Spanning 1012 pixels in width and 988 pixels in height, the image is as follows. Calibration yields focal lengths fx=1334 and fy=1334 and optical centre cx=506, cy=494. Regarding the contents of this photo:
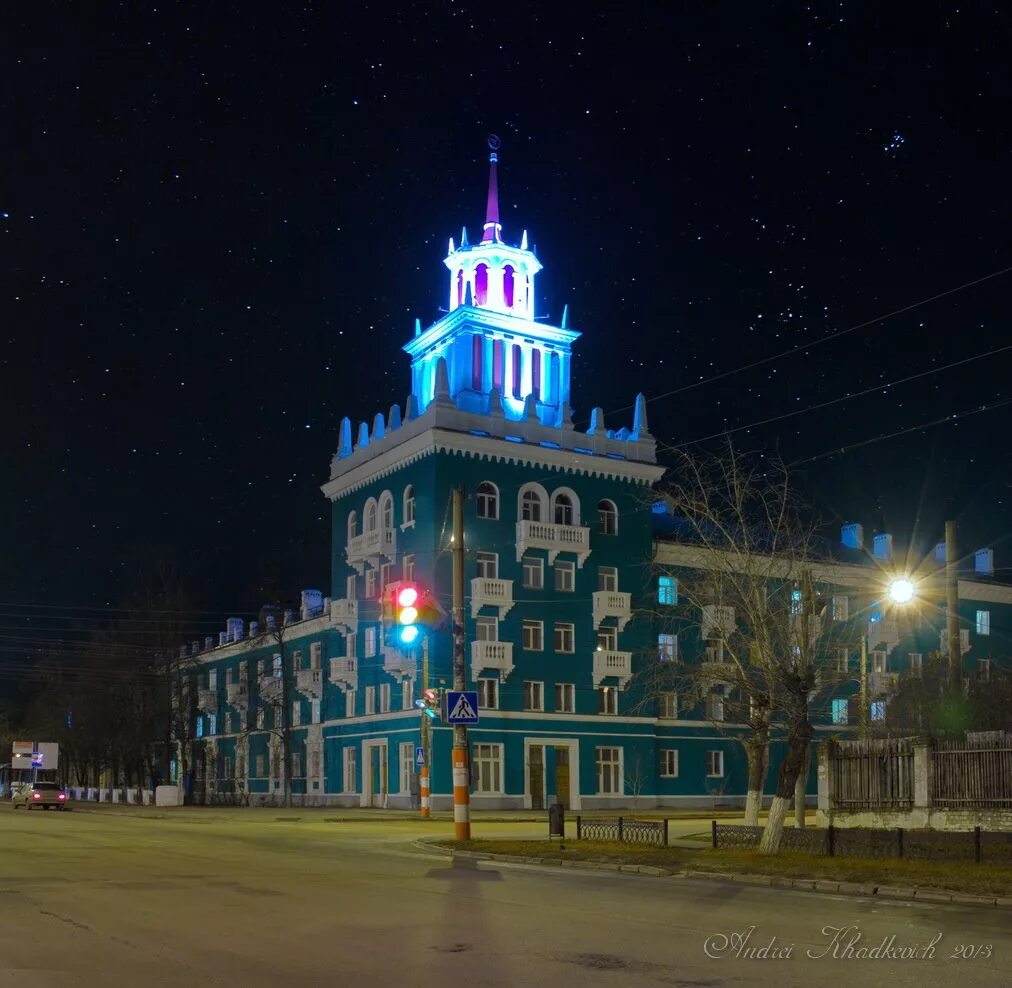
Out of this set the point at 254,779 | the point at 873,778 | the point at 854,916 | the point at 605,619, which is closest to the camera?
the point at 854,916

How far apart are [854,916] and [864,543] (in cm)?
6452

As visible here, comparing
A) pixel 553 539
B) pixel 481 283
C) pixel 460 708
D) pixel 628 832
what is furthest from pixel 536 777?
pixel 460 708

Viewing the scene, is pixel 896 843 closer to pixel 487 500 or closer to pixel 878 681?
pixel 487 500

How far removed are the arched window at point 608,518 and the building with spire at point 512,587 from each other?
0.10 meters

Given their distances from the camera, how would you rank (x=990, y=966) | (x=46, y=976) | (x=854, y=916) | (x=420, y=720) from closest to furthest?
1. (x=46, y=976)
2. (x=990, y=966)
3. (x=854, y=916)
4. (x=420, y=720)

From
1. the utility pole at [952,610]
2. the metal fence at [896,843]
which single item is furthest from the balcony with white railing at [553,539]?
the metal fence at [896,843]

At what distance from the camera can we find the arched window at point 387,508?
60250 mm

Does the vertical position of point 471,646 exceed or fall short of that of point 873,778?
it exceeds it

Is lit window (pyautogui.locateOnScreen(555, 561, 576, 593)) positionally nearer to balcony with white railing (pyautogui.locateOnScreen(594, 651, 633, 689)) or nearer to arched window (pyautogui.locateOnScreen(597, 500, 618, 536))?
arched window (pyautogui.locateOnScreen(597, 500, 618, 536))

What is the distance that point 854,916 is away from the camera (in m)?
15.4

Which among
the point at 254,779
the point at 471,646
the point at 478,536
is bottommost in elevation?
the point at 254,779

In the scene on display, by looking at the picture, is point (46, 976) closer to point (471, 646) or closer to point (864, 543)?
point (471, 646)

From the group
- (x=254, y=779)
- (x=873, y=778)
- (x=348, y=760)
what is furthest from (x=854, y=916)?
(x=254, y=779)

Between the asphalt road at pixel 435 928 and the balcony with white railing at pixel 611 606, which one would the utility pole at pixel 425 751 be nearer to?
the balcony with white railing at pixel 611 606
